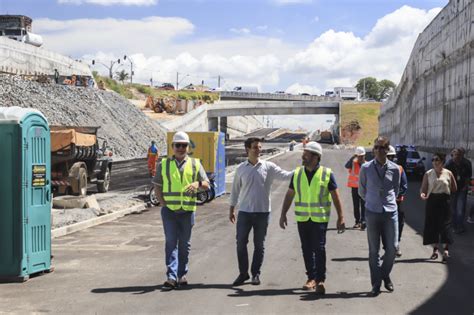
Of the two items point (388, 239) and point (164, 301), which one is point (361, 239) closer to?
point (388, 239)

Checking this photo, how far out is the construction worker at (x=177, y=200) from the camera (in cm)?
820

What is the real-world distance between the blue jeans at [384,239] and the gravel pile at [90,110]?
4058 cm

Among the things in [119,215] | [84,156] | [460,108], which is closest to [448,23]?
[460,108]

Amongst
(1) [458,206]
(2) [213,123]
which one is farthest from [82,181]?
(2) [213,123]

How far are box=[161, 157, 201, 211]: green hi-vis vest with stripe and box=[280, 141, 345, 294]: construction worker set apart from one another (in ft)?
4.59

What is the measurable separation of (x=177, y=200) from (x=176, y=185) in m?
0.19

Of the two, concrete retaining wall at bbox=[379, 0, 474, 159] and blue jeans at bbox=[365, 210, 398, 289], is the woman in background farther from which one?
concrete retaining wall at bbox=[379, 0, 474, 159]

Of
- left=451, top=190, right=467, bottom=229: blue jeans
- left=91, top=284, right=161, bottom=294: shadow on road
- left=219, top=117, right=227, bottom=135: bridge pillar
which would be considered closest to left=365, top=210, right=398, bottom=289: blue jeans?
left=91, top=284, right=161, bottom=294: shadow on road

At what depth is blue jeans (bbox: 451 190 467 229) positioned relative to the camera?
43.5 ft

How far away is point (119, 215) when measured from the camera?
17.0 m

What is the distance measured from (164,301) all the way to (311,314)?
174 cm

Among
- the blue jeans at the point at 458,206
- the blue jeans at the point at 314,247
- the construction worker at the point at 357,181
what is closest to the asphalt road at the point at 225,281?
the blue jeans at the point at 314,247

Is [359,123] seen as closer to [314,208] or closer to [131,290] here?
[314,208]

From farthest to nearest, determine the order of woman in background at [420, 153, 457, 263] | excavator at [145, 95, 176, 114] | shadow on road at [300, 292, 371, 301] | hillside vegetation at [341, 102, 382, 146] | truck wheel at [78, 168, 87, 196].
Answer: hillside vegetation at [341, 102, 382, 146] → excavator at [145, 95, 176, 114] → truck wheel at [78, 168, 87, 196] → woman in background at [420, 153, 457, 263] → shadow on road at [300, 292, 371, 301]
